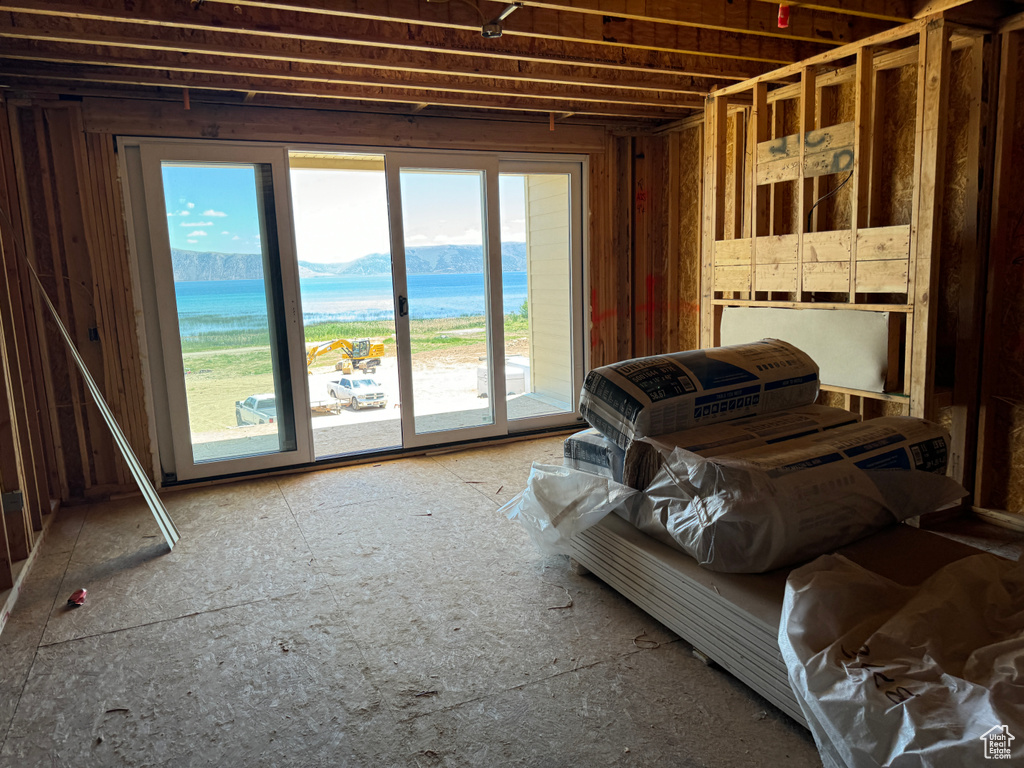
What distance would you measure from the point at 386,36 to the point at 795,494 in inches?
115

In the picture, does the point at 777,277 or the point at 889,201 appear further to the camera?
the point at 777,277

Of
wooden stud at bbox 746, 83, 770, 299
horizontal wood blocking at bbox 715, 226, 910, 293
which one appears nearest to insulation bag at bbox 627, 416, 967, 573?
horizontal wood blocking at bbox 715, 226, 910, 293

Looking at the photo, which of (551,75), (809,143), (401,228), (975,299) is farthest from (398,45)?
(975,299)

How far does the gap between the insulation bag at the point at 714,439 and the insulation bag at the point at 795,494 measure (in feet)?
0.21

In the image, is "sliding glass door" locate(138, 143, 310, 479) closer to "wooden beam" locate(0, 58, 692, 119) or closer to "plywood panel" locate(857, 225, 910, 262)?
"wooden beam" locate(0, 58, 692, 119)

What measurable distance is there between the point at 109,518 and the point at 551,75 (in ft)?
12.3

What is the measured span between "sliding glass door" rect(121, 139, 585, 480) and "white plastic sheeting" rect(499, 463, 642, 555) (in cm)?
229

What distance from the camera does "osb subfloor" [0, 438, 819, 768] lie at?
6.33 ft

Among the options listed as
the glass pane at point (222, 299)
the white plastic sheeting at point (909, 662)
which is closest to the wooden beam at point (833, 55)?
the white plastic sheeting at point (909, 662)

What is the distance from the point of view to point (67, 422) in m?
4.24

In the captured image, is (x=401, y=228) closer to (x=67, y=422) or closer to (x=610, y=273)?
(x=610, y=273)

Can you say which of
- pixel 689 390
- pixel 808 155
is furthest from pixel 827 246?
pixel 689 390

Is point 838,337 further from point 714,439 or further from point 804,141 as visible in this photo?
point 714,439

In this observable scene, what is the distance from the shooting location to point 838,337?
366cm
